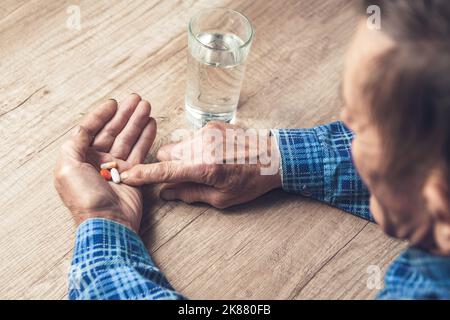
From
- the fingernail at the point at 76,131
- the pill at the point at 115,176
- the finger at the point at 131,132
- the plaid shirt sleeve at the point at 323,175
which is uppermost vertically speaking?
the fingernail at the point at 76,131

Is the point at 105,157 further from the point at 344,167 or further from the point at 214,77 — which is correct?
the point at 344,167

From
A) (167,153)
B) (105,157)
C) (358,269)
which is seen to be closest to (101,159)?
(105,157)

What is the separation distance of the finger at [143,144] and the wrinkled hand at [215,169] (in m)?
0.03

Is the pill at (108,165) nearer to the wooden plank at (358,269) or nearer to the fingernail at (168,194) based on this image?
the fingernail at (168,194)

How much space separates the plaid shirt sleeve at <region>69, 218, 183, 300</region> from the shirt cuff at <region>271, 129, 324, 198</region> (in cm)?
29

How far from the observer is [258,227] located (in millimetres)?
1057

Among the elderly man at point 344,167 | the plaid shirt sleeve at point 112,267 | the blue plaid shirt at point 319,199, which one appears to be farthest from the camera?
the plaid shirt sleeve at point 112,267

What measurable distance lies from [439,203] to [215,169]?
47 cm

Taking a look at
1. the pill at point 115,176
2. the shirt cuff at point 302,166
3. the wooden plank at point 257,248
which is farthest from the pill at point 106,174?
the shirt cuff at point 302,166

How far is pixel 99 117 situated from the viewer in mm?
1093

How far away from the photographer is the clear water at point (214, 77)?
109 centimetres

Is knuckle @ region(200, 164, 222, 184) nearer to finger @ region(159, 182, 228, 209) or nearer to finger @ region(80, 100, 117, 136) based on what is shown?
finger @ region(159, 182, 228, 209)

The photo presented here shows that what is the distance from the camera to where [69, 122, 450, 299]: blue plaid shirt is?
78 cm

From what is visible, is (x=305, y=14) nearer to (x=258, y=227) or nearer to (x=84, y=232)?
(x=258, y=227)
